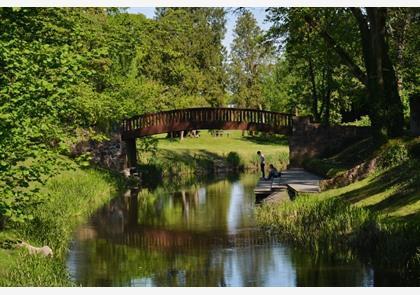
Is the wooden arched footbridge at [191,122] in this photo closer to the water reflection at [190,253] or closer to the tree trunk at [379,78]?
the water reflection at [190,253]

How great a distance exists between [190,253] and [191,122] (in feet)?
84.3

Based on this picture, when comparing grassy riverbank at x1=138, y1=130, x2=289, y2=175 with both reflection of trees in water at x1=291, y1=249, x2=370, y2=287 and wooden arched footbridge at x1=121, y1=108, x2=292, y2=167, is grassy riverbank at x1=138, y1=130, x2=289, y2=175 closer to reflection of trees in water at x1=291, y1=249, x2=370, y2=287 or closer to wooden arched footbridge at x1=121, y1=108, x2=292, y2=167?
wooden arched footbridge at x1=121, y1=108, x2=292, y2=167

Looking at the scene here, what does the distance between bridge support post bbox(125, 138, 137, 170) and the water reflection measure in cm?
1263

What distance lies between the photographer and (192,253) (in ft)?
69.8

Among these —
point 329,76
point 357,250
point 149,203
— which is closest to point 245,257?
point 357,250

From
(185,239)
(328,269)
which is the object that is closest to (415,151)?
(185,239)

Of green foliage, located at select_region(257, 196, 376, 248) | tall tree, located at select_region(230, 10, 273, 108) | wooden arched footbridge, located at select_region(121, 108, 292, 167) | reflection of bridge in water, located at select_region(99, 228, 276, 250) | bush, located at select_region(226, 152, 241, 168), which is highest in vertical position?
tall tree, located at select_region(230, 10, 273, 108)

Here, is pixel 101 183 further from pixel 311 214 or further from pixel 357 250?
pixel 357 250

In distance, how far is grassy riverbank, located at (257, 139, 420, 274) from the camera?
16812 millimetres

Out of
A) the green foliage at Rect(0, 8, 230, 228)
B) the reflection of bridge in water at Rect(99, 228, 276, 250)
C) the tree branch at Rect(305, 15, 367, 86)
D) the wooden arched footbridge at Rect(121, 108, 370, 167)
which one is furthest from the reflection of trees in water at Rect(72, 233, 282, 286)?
the wooden arched footbridge at Rect(121, 108, 370, 167)

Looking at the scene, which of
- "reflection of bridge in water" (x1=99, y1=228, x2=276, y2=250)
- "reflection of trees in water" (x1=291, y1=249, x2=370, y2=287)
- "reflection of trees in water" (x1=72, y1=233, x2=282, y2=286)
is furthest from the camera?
"reflection of bridge in water" (x1=99, y1=228, x2=276, y2=250)

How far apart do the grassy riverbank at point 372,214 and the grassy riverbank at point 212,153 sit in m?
24.6
